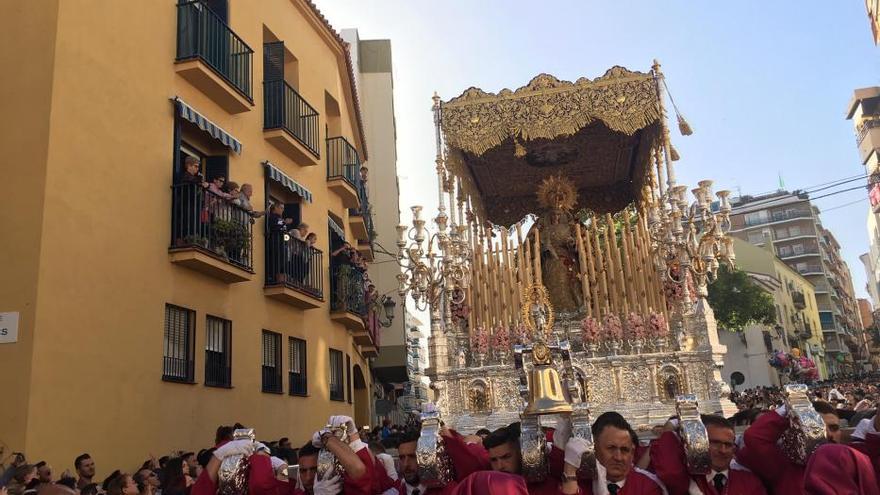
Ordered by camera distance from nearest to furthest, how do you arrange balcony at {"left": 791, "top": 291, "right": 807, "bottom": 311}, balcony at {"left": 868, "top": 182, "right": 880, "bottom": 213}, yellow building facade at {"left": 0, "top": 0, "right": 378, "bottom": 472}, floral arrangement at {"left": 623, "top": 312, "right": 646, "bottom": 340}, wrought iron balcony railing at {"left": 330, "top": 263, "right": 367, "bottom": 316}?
yellow building facade at {"left": 0, "top": 0, "right": 378, "bottom": 472} → floral arrangement at {"left": 623, "top": 312, "right": 646, "bottom": 340} → wrought iron balcony railing at {"left": 330, "top": 263, "right": 367, "bottom": 316} → balcony at {"left": 868, "top": 182, "right": 880, "bottom": 213} → balcony at {"left": 791, "top": 291, "right": 807, "bottom": 311}

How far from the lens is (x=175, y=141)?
10.7m

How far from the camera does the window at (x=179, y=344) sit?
992 cm

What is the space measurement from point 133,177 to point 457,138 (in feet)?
18.3

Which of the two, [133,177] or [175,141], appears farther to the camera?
[175,141]

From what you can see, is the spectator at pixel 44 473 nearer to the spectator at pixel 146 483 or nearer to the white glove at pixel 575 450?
the spectator at pixel 146 483

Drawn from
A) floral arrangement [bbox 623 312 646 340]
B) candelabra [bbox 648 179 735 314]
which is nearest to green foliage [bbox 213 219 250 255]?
floral arrangement [bbox 623 312 646 340]

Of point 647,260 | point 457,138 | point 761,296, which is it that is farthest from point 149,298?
point 761,296

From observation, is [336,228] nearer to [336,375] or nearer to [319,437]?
[336,375]

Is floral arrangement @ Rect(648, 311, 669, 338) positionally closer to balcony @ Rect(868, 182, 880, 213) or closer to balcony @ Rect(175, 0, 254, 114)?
balcony @ Rect(175, 0, 254, 114)

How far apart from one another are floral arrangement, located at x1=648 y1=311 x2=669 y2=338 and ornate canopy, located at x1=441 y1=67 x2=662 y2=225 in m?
3.16

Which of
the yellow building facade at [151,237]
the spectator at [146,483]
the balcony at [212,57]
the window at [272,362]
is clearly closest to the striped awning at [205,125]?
the yellow building facade at [151,237]

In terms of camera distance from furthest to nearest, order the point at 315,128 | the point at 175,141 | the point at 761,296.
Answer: the point at 761,296 → the point at 315,128 → the point at 175,141

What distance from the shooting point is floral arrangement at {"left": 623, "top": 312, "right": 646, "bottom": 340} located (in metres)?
11.9

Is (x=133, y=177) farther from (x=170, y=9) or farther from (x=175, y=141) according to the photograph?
(x=170, y=9)
